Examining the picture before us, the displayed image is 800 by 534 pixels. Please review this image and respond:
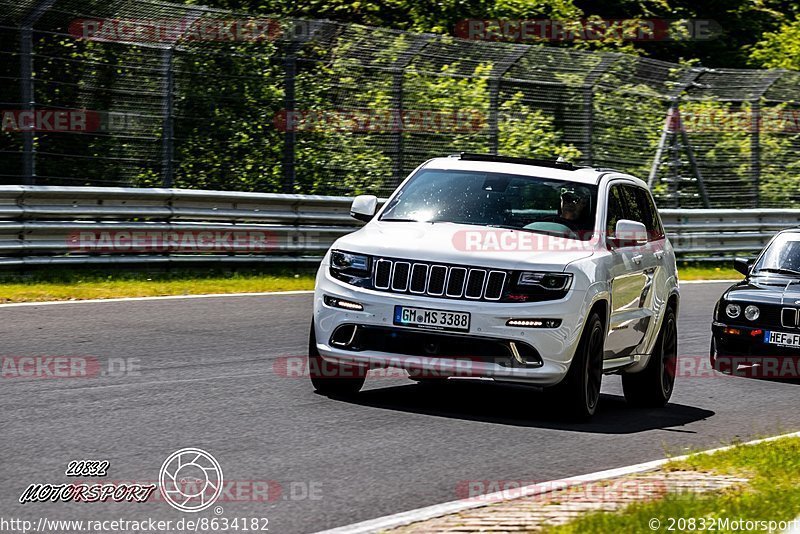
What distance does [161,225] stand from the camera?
1711cm

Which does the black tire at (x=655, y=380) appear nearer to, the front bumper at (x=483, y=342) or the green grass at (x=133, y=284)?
the front bumper at (x=483, y=342)

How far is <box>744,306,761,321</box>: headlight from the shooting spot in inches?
519

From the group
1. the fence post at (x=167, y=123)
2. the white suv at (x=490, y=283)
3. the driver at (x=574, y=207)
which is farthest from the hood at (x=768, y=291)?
the fence post at (x=167, y=123)

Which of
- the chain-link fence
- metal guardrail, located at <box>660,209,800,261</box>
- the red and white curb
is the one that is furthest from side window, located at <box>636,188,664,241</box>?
metal guardrail, located at <box>660,209,800,261</box>

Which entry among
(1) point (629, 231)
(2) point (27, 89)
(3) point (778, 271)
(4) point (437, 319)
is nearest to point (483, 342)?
(4) point (437, 319)

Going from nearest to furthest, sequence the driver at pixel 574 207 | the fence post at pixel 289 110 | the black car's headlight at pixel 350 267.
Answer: the black car's headlight at pixel 350 267, the driver at pixel 574 207, the fence post at pixel 289 110

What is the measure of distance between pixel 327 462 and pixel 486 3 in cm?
2541

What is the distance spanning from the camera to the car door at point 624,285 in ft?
32.7

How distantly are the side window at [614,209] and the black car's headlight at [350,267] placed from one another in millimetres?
1899

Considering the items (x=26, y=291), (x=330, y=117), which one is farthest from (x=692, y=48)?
(x=26, y=291)

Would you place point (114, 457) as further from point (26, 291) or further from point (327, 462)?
point (26, 291)

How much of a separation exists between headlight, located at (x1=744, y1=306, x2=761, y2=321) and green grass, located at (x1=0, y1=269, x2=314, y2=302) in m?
Result: 6.34

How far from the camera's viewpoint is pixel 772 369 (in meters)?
13.3

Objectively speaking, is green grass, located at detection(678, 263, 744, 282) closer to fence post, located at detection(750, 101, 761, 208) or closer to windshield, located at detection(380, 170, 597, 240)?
fence post, located at detection(750, 101, 761, 208)
